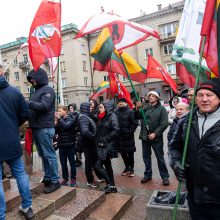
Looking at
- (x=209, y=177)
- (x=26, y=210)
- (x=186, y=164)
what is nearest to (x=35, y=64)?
(x=26, y=210)

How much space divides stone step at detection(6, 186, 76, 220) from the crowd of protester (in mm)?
127

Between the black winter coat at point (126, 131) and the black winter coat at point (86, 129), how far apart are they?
1.06m

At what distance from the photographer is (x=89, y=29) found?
5.00 meters

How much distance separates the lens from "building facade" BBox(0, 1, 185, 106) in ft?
113

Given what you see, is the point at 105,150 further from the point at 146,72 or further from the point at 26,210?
the point at 146,72

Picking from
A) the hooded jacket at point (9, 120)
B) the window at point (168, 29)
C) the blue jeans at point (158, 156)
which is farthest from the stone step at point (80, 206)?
the window at point (168, 29)

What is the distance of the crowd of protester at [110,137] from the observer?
2.33m

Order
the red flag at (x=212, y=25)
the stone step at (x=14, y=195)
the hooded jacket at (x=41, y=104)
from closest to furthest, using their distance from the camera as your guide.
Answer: the red flag at (x=212, y=25) < the stone step at (x=14, y=195) < the hooded jacket at (x=41, y=104)

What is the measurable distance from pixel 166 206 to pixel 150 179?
2242 millimetres

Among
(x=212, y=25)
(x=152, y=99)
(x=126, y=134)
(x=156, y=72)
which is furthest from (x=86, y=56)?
(x=212, y=25)

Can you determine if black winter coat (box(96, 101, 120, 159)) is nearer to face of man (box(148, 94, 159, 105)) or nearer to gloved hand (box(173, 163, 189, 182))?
face of man (box(148, 94, 159, 105))

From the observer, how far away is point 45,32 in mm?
4551

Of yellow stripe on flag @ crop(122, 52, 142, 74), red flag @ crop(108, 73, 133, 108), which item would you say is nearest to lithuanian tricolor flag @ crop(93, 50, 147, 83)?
yellow stripe on flag @ crop(122, 52, 142, 74)

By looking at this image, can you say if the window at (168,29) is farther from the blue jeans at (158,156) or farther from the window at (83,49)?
the blue jeans at (158,156)
